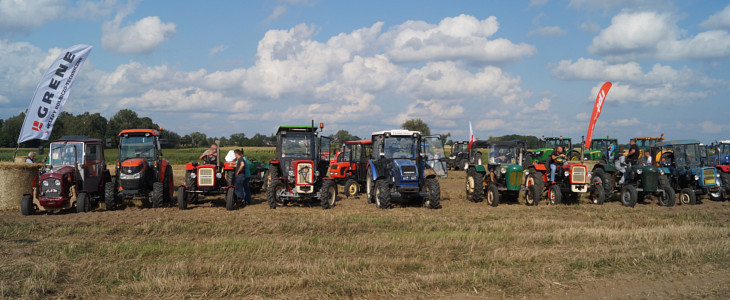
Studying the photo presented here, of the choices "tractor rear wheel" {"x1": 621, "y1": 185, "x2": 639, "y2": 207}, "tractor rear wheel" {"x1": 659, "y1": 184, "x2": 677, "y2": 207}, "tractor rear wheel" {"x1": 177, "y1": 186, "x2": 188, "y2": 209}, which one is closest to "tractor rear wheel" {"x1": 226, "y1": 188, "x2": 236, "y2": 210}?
"tractor rear wheel" {"x1": 177, "y1": 186, "x2": 188, "y2": 209}

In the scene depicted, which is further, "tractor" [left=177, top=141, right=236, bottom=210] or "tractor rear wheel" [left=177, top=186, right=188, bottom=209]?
"tractor" [left=177, top=141, right=236, bottom=210]

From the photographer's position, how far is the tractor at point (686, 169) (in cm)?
1339

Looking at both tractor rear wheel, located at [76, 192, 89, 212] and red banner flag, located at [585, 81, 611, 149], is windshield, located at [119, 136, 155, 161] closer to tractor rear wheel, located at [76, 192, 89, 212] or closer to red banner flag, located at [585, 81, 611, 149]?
tractor rear wheel, located at [76, 192, 89, 212]

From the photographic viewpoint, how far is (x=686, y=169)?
1380cm

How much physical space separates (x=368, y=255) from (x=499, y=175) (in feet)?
24.6

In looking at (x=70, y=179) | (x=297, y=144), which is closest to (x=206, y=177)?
(x=297, y=144)

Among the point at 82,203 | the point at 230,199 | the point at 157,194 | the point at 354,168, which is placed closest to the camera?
the point at 82,203

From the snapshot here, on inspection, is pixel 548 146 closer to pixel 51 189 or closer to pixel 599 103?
pixel 599 103

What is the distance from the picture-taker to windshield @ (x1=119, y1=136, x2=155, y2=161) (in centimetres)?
1268

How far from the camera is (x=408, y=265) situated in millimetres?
6418

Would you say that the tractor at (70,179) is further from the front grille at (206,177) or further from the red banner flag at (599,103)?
the red banner flag at (599,103)

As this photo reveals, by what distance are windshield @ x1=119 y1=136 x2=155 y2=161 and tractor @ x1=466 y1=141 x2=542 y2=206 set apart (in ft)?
27.6

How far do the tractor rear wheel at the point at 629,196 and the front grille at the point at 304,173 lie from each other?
7.89 metres

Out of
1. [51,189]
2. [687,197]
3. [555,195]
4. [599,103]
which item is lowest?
[687,197]
